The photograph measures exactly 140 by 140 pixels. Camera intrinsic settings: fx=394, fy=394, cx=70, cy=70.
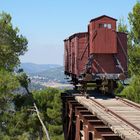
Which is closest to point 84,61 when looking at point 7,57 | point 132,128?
point 132,128

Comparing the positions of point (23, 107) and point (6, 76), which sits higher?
point (6, 76)

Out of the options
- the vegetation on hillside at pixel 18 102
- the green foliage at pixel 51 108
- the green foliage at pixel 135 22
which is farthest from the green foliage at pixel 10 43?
the green foliage at pixel 135 22

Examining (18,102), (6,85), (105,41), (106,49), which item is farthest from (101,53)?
(18,102)

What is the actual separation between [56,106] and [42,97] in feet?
10.2

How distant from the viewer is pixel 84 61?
925 inches

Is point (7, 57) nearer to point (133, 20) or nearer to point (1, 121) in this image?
point (1, 121)

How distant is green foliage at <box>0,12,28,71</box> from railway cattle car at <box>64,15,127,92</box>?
900 inches

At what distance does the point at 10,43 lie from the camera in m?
46.2

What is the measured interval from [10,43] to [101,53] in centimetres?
2477

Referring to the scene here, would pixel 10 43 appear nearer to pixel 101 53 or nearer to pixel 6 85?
pixel 6 85

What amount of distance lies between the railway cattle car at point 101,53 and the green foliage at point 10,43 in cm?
2285

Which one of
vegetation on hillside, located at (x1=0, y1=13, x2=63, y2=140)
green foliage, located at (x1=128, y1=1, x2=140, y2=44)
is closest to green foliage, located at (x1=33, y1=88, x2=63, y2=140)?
vegetation on hillside, located at (x1=0, y1=13, x2=63, y2=140)

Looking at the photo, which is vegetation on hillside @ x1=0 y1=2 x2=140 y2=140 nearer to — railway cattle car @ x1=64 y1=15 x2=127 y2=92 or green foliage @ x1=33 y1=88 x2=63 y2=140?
green foliage @ x1=33 y1=88 x2=63 y2=140

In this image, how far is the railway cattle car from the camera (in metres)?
22.9
